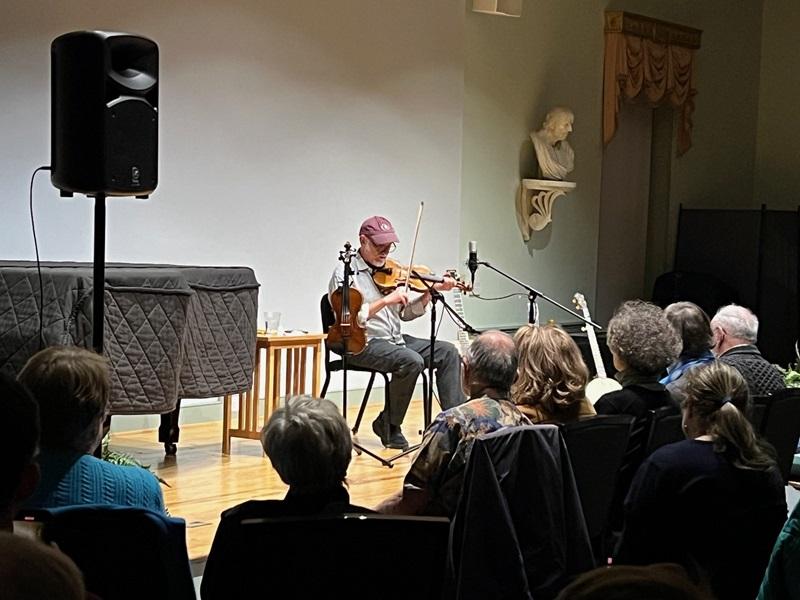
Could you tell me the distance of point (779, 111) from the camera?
35.4ft

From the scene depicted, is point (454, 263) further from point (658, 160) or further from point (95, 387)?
point (95, 387)

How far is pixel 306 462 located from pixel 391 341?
11.2 ft

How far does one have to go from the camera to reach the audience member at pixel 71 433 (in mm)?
2316

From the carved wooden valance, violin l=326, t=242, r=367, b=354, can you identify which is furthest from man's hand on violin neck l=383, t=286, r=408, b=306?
the carved wooden valance

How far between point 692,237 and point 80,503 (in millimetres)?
8247

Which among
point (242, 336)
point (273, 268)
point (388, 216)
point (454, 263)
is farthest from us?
point (454, 263)

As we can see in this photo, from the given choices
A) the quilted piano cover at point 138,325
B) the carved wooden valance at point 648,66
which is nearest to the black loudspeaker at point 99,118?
the quilted piano cover at point 138,325

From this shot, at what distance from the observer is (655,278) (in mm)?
10148

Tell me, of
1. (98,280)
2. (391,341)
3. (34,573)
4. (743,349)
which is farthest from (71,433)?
(391,341)

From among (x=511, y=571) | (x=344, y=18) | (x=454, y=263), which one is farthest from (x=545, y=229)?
(x=511, y=571)

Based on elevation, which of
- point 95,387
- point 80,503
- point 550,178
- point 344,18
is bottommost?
point 80,503

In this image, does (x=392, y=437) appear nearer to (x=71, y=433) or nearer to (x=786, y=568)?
(x=71, y=433)

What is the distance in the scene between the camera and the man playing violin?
218 inches

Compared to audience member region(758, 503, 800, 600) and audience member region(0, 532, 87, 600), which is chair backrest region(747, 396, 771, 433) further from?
audience member region(0, 532, 87, 600)
